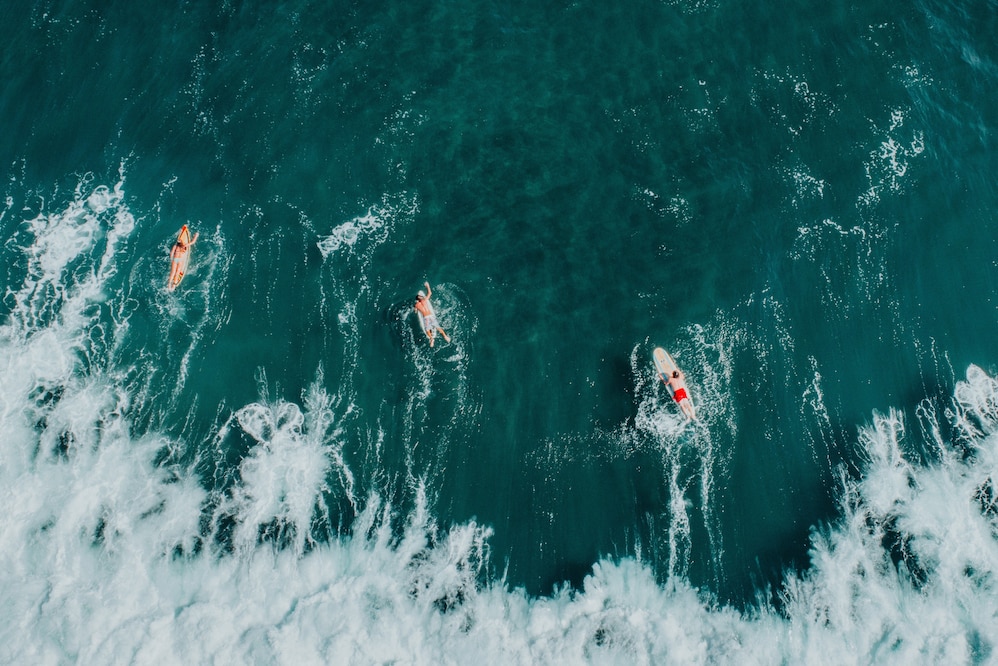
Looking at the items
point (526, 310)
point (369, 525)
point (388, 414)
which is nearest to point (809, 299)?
point (526, 310)

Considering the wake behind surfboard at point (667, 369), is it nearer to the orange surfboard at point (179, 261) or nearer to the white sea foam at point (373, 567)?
the white sea foam at point (373, 567)

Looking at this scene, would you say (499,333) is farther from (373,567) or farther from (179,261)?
(179,261)

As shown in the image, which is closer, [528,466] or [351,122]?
A: [528,466]

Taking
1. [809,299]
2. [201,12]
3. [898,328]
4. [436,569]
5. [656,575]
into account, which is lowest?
[656,575]

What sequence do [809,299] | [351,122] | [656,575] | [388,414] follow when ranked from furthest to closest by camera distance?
[351,122] < [809,299] < [388,414] < [656,575]

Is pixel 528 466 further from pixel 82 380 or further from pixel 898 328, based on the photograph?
pixel 82 380

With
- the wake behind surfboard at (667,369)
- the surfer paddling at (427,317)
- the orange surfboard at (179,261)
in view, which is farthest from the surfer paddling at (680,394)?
the orange surfboard at (179,261)
